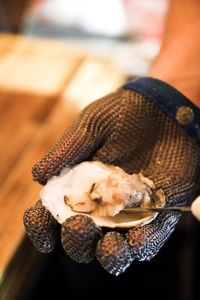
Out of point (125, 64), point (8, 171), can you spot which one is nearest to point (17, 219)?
point (8, 171)

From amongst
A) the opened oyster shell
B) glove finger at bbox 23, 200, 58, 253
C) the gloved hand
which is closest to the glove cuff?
the gloved hand

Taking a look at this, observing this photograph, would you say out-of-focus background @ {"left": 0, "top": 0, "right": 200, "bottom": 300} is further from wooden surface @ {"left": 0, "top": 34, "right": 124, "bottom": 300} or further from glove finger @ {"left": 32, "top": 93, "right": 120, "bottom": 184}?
glove finger @ {"left": 32, "top": 93, "right": 120, "bottom": 184}

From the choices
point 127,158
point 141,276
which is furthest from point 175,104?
point 141,276

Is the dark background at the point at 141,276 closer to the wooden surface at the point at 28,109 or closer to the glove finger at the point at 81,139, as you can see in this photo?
the wooden surface at the point at 28,109

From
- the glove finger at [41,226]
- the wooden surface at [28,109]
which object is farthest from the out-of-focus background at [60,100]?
the glove finger at [41,226]

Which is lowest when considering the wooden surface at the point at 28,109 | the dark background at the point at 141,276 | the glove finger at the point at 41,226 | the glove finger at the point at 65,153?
the dark background at the point at 141,276

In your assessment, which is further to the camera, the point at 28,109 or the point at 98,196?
the point at 28,109

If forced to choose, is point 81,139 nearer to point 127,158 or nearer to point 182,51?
point 127,158
